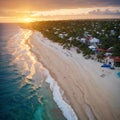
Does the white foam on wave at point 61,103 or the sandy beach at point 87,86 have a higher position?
the sandy beach at point 87,86

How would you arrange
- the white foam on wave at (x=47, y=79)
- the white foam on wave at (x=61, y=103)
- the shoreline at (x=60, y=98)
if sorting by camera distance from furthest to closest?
1. the white foam on wave at (x=47, y=79)
2. the shoreline at (x=60, y=98)
3. the white foam on wave at (x=61, y=103)

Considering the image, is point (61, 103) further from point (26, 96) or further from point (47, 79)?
point (47, 79)

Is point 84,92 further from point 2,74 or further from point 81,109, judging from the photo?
point 2,74

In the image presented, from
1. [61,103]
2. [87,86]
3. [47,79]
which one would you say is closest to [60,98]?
[61,103]

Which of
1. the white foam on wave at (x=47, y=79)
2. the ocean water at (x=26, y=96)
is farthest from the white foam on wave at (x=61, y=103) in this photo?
the ocean water at (x=26, y=96)


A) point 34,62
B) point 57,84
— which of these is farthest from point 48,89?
point 34,62

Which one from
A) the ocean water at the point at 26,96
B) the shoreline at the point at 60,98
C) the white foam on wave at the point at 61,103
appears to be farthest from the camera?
the ocean water at the point at 26,96

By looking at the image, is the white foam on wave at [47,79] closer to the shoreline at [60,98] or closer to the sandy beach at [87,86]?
the shoreline at [60,98]

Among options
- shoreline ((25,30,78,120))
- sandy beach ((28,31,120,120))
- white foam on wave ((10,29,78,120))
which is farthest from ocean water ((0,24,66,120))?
sandy beach ((28,31,120,120))
